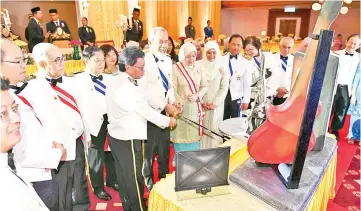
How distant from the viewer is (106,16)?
10.5 m

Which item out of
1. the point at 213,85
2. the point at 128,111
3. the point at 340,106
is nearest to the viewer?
the point at 128,111

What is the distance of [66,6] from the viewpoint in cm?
1162

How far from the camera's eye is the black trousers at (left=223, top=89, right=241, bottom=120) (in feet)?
11.4

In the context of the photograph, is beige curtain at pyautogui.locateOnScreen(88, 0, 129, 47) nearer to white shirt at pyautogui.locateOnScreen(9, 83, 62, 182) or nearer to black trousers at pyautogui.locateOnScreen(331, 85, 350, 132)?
black trousers at pyautogui.locateOnScreen(331, 85, 350, 132)

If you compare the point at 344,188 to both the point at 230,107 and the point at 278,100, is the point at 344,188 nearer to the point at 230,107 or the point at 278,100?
the point at 278,100

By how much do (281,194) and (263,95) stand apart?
0.98 m

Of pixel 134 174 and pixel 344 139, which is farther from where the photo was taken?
pixel 344 139

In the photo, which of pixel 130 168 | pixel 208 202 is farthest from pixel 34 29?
pixel 208 202

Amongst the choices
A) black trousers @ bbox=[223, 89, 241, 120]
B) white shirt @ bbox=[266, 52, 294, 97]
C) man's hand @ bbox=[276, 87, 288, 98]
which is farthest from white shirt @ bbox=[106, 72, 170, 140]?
white shirt @ bbox=[266, 52, 294, 97]

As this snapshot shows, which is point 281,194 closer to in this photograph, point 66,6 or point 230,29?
point 66,6

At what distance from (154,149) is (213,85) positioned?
1.05 m

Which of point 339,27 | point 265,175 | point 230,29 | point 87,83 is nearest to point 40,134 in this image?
point 87,83

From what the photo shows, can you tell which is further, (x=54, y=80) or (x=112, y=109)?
(x=112, y=109)

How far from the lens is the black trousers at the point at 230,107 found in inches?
137
